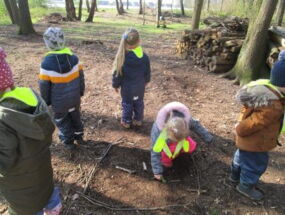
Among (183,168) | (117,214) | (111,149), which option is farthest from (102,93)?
(117,214)

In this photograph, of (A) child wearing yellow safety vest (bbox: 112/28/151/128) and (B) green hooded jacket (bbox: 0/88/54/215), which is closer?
(B) green hooded jacket (bbox: 0/88/54/215)

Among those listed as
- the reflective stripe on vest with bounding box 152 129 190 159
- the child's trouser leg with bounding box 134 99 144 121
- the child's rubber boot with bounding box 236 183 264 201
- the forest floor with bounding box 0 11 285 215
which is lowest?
the forest floor with bounding box 0 11 285 215

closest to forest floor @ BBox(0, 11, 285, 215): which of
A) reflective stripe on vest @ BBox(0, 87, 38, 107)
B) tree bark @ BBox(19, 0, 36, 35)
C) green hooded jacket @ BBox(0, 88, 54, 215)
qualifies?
green hooded jacket @ BBox(0, 88, 54, 215)

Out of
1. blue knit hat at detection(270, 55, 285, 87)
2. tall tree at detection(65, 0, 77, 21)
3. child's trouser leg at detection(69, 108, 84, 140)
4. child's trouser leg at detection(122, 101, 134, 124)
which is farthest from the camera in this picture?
tall tree at detection(65, 0, 77, 21)

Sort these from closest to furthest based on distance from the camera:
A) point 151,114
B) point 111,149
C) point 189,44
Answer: point 111,149 < point 151,114 < point 189,44

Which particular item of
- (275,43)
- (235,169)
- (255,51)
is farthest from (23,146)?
(275,43)

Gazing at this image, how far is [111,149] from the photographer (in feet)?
13.9

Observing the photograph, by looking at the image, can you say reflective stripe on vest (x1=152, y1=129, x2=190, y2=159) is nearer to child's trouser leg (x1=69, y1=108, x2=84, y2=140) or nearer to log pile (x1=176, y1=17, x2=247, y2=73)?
child's trouser leg (x1=69, y1=108, x2=84, y2=140)

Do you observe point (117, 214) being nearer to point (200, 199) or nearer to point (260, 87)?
point (200, 199)

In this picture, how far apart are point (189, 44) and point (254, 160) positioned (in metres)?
6.46

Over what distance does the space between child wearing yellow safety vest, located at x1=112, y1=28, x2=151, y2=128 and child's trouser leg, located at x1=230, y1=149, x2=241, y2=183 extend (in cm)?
186

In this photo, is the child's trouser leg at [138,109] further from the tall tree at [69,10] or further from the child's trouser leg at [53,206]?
the tall tree at [69,10]

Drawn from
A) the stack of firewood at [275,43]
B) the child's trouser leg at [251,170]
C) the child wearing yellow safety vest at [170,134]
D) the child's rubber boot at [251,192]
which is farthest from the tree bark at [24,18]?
the child's rubber boot at [251,192]

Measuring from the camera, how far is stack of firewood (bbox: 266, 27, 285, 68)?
6277 mm
